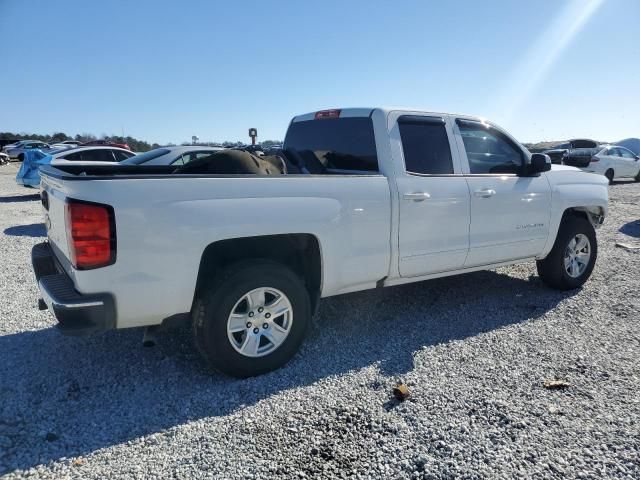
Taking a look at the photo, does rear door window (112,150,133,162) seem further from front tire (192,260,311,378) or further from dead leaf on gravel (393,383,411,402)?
dead leaf on gravel (393,383,411,402)

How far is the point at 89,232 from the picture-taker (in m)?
2.57

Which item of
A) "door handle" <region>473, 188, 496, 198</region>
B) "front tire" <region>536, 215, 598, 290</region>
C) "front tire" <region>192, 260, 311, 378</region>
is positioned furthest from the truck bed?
"front tire" <region>536, 215, 598, 290</region>

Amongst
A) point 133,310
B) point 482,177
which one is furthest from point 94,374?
point 482,177

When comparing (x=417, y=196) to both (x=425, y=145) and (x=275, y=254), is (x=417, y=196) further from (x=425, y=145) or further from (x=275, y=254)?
(x=275, y=254)

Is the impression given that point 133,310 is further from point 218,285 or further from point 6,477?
point 6,477

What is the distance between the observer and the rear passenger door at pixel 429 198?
3777 mm

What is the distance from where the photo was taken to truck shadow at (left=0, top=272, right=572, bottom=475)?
267 centimetres

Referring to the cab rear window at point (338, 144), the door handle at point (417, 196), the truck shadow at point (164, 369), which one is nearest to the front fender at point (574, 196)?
the truck shadow at point (164, 369)

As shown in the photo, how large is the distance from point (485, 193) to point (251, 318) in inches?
99.4

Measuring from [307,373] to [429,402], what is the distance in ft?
3.00

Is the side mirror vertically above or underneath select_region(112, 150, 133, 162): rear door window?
underneath

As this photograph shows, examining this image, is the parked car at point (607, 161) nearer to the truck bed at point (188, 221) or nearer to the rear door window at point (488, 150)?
the rear door window at point (488, 150)

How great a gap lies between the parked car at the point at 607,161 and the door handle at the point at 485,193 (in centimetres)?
1566

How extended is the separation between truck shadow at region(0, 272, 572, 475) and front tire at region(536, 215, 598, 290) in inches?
11.3
